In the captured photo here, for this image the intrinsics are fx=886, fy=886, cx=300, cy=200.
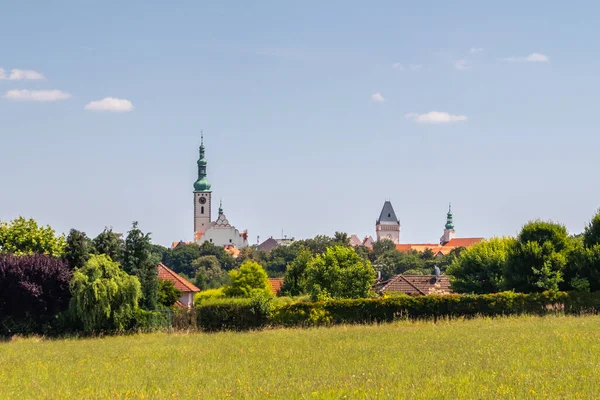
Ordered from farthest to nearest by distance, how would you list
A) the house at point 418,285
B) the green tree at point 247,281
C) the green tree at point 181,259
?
1. the green tree at point 181,259
2. the green tree at point 247,281
3. the house at point 418,285

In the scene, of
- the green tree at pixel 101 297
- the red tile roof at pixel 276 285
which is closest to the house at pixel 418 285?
the red tile roof at pixel 276 285

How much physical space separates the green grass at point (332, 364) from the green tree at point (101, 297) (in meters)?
4.24

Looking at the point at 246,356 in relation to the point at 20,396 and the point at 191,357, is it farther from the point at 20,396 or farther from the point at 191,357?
the point at 20,396

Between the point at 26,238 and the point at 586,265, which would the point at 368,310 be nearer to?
the point at 586,265

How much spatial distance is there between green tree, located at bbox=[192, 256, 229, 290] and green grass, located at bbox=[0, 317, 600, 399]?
104293 mm

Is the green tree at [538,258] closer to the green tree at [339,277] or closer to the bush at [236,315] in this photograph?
the green tree at [339,277]

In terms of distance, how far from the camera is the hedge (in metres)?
42.0

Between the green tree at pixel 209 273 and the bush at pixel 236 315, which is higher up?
the green tree at pixel 209 273

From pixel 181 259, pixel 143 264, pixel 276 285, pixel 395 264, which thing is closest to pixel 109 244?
pixel 143 264

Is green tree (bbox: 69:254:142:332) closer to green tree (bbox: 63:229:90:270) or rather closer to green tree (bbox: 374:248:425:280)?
green tree (bbox: 63:229:90:270)

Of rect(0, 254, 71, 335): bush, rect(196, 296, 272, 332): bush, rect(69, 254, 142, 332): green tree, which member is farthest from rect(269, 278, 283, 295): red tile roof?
rect(69, 254, 142, 332): green tree

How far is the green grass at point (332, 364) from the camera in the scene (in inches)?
806

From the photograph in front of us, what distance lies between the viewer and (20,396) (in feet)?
71.9

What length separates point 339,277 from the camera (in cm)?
6138
